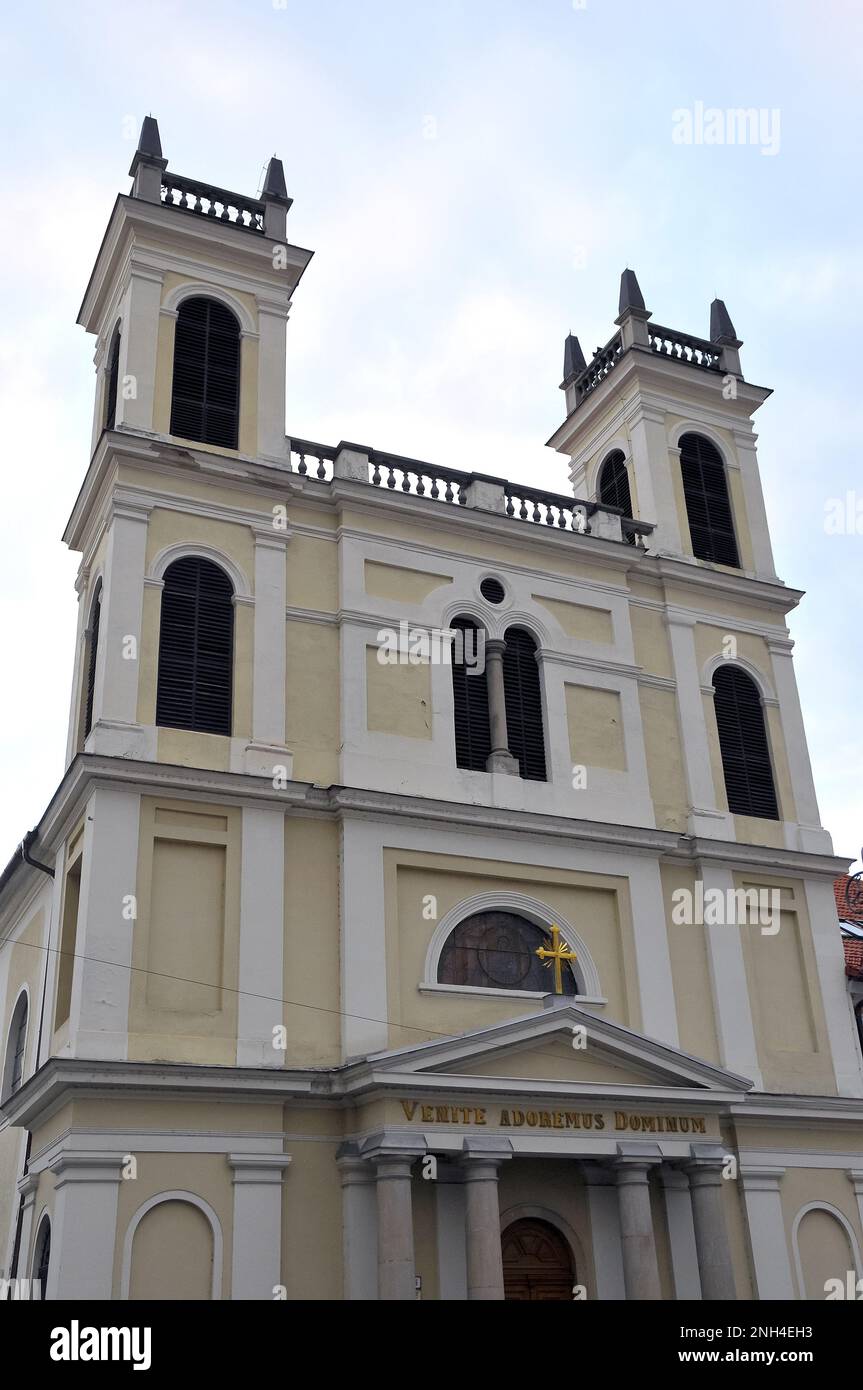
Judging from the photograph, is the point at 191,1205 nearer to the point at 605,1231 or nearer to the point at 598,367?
the point at 605,1231

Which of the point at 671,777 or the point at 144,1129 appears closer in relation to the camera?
the point at 144,1129

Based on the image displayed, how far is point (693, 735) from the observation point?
72.4 feet

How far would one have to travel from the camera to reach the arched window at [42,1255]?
52.4ft

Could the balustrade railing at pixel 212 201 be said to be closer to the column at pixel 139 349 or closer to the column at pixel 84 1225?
the column at pixel 139 349

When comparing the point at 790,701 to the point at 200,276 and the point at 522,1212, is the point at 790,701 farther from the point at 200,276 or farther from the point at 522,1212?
the point at 200,276

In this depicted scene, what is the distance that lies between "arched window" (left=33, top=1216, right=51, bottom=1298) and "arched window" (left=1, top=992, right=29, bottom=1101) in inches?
190

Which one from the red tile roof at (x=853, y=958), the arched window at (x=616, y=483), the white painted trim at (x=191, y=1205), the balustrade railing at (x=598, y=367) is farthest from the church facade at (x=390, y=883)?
the balustrade railing at (x=598, y=367)

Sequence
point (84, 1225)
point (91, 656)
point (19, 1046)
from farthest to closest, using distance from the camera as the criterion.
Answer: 1. point (19, 1046)
2. point (91, 656)
3. point (84, 1225)

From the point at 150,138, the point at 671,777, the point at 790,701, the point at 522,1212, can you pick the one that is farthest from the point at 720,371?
the point at 522,1212

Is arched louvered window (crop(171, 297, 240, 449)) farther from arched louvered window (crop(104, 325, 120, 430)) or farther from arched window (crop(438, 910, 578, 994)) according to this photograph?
arched window (crop(438, 910, 578, 994))

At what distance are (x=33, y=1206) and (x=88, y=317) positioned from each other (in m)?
14.2

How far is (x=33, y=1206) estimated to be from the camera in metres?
17.0

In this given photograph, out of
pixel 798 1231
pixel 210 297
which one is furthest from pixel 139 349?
pixel 798 1231

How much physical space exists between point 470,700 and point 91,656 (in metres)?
5.53
